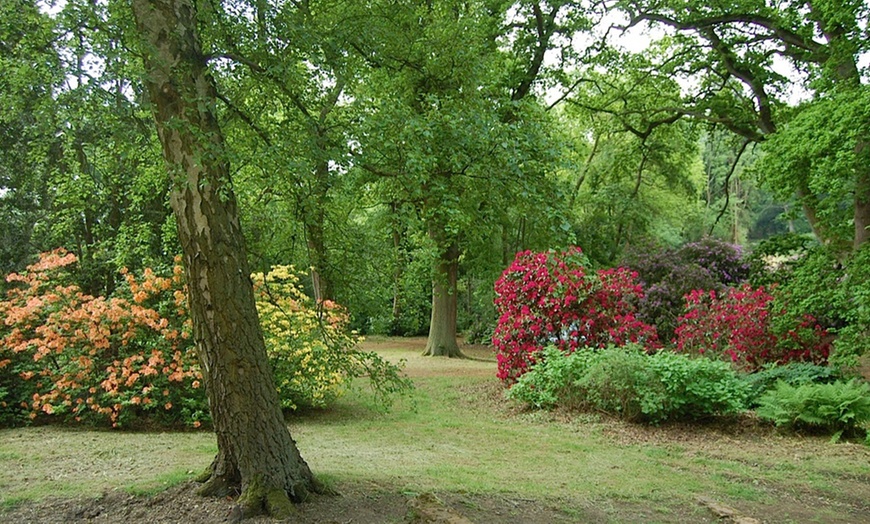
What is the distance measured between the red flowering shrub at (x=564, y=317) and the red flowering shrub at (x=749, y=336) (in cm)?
101

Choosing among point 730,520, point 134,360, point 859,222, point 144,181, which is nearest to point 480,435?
point 730,520

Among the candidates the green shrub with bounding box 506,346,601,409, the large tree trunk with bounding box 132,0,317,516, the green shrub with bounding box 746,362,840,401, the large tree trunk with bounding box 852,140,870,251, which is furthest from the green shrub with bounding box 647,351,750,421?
the large tree trunk with bounding box 132,0,317,516

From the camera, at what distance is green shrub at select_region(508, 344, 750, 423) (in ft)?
A: 24.6

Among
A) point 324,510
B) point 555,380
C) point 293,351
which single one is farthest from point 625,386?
point 324,510

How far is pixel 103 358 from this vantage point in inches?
289

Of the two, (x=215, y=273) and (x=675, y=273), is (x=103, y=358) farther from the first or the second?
(x=675, y=273)

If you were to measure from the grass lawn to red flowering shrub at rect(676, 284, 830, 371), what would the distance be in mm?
2725

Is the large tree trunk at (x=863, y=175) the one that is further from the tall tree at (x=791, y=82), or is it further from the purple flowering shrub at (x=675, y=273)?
the purple flowering shrub at (x=675, y=273)

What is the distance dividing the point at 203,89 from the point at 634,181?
22429mm

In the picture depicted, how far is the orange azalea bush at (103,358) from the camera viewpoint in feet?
23.0

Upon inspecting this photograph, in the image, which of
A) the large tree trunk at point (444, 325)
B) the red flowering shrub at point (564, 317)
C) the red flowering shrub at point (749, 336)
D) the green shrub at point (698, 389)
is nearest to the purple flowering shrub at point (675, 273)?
the red flowering shrub at point (749, 336)

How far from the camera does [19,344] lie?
7227mm

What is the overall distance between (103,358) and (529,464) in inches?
198

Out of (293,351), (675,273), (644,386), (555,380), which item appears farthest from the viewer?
(675,273)
